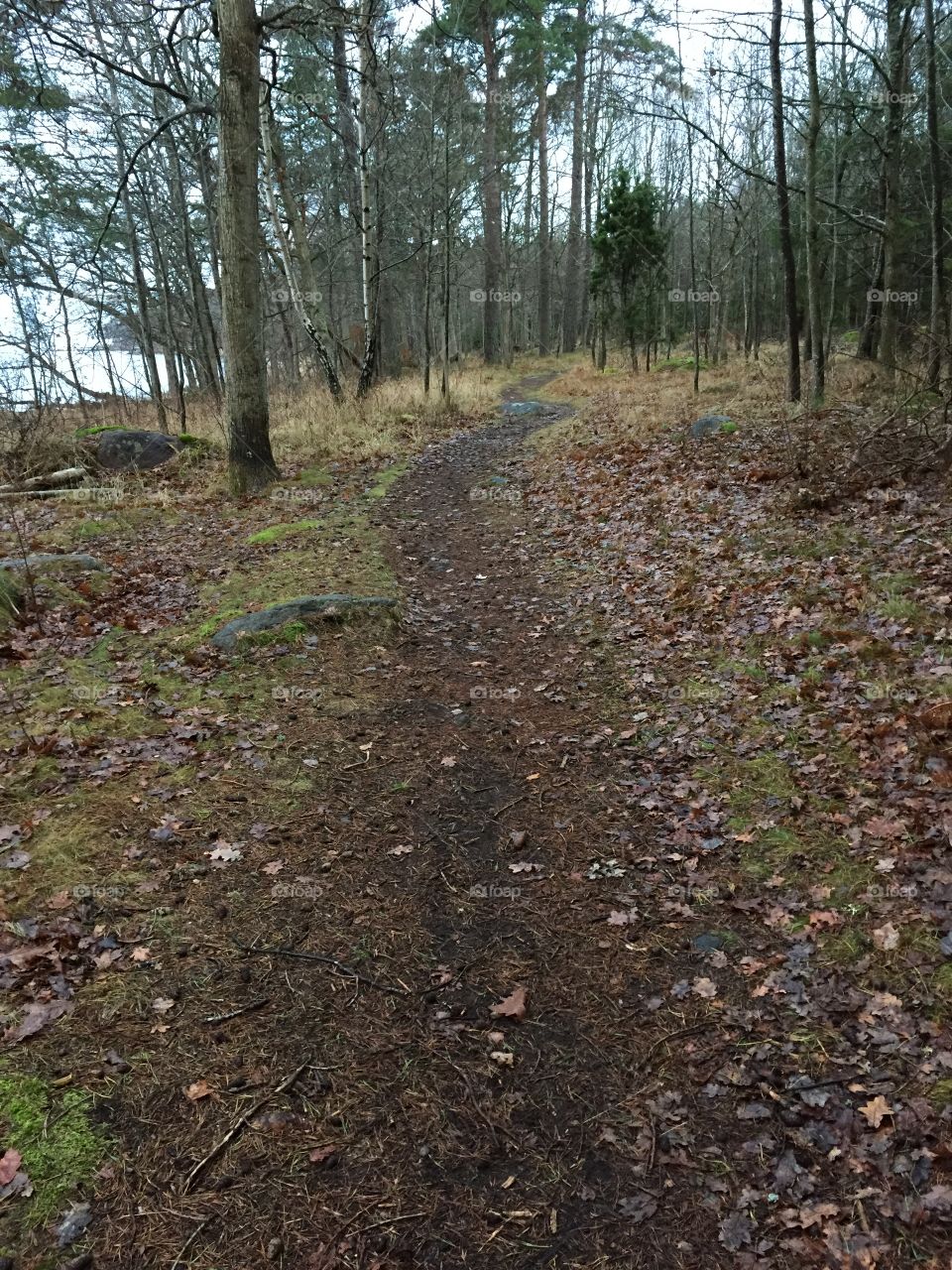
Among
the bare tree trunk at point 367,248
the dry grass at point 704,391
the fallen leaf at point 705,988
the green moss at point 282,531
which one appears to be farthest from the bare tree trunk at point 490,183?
the fallen leaf at point 705,988

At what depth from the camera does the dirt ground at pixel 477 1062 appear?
255cm

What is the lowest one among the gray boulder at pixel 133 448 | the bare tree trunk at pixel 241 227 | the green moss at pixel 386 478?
the green moss at pixel 386 478

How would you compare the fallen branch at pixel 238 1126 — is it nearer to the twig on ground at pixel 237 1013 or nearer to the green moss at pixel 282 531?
the twig on ground at pixel 237 1013

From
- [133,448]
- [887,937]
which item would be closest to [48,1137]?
[887,937]

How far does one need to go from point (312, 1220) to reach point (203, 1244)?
358mm

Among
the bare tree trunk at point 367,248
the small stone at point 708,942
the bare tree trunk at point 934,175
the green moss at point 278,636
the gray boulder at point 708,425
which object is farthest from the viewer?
the bare tree trunk at point 367,248

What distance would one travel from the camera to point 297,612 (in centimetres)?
703

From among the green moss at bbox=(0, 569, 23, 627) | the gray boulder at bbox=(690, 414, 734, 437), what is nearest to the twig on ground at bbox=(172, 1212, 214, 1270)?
the green moss at bbox=(0, 569, 23, 627)

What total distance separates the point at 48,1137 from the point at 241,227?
35.0 feet

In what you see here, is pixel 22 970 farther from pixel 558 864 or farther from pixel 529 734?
pixel 529 734

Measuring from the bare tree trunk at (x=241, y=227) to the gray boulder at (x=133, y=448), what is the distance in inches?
160

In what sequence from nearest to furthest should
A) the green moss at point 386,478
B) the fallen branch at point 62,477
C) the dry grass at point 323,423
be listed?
the green moss at point 386,478 < the fallen branch at point 62,477 < the dry grass at point 323,423

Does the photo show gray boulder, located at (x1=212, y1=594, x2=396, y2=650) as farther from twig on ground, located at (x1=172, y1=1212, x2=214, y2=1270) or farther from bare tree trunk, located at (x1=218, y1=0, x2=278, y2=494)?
bare tree trunk, located at (x1=218, y1=0, x2=278, y2=494)

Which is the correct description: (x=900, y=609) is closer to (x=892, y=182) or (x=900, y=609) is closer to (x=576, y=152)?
(x=892, y=182)
